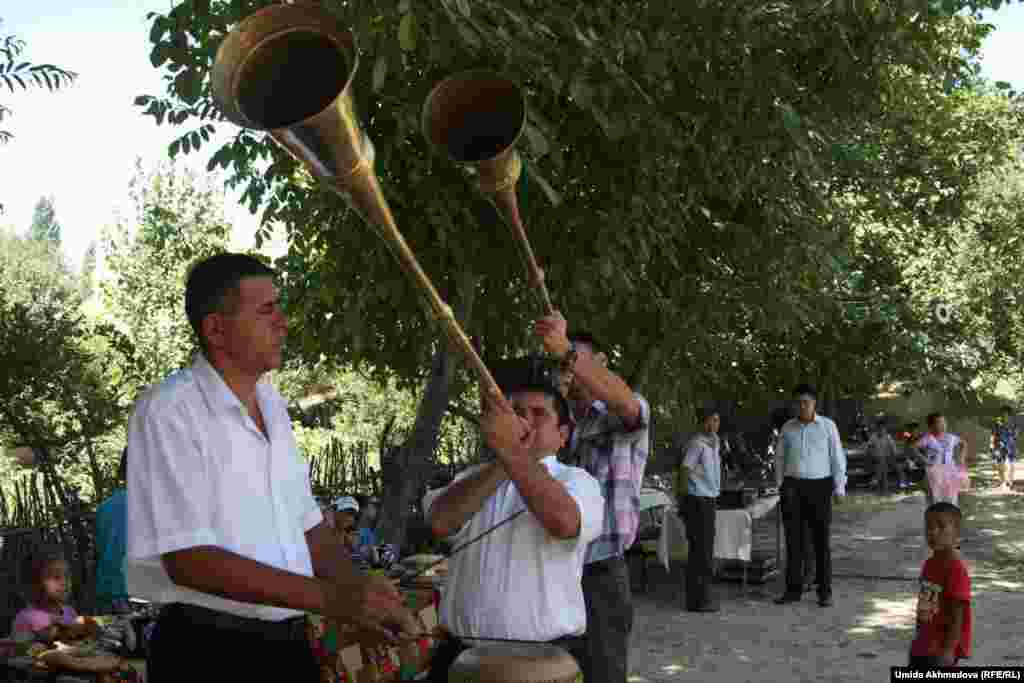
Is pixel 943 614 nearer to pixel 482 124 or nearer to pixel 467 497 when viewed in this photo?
pixel 467 497

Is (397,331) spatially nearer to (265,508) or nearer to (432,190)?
(432,190)

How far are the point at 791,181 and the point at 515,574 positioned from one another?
7716mm

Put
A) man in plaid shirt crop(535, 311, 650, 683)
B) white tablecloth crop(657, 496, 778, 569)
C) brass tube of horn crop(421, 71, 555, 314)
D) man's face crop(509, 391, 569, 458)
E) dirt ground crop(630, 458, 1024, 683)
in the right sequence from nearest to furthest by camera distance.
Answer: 1. man's face crop(509, 391, 569, 458)
2. brass tube of horn crop(421, 71, 555, 314)
3. man in plaid shirt crop(535, 311, 650, 683)
4. dirt ground crop(630, 458, 1024, 683)
5. white tablecloth crop(657, 496, 778, 569)

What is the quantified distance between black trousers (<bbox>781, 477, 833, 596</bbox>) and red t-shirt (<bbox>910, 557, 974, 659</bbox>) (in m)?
5.35

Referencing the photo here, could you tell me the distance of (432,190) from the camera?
809 cm

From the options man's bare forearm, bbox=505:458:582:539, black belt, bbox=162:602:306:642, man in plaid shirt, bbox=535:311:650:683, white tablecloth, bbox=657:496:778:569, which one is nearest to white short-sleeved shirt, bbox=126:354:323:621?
black belt, bbox=162:602:306:642

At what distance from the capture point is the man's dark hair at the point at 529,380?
3.53 m

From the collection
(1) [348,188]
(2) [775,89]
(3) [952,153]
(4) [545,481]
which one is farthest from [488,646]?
(3) [952,153]

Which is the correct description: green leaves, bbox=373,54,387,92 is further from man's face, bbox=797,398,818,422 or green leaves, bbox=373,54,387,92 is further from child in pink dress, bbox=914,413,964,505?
child in pink dress, bbox=914,413,964,505

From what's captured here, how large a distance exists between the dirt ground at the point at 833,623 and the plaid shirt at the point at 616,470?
12.5 ft

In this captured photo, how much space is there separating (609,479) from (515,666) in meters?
1.77

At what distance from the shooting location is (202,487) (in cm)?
247

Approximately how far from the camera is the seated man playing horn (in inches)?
128

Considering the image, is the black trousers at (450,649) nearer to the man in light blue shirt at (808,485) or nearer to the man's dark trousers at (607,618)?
the man's dark trousers at (607,618)
